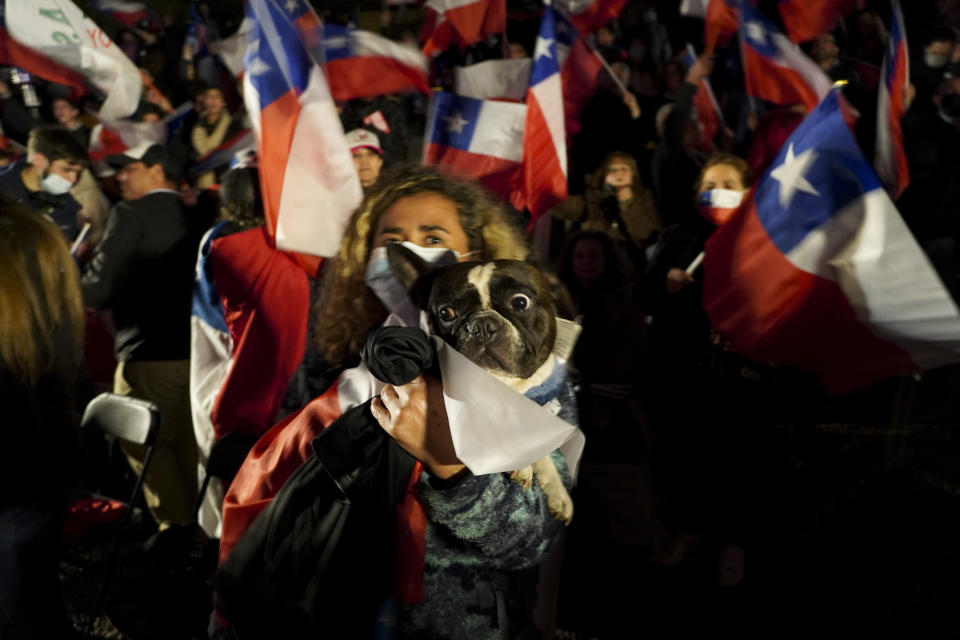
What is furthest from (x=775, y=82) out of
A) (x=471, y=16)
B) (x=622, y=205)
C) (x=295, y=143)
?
(x=295, y=143)

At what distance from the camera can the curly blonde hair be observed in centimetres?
179

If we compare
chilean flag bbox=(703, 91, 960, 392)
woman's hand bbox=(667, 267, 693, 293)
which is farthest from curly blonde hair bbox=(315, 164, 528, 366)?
woman's hand bbox=(667, 267, 693, 293)

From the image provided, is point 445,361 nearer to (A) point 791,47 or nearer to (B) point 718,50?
(A) point 791,47

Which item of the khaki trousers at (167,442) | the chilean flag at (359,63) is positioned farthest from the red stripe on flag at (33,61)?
the khaki trousers at (167,442)

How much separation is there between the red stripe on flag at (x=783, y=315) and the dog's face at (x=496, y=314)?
149 centimetres

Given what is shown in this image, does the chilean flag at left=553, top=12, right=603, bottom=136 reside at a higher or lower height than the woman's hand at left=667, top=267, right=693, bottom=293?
higher

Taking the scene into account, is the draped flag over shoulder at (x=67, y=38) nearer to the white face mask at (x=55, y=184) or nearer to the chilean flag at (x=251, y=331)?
the white face mask at (x=55, y=184)

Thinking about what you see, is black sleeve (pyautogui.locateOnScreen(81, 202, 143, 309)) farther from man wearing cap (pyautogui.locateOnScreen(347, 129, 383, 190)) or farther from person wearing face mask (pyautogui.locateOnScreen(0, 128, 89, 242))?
person wearing face mask (pyautogui.locateOnScreen(0, 128, 89, 242))

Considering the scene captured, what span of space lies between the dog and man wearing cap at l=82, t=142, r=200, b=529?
102 inches

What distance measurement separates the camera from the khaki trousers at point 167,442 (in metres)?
3.72

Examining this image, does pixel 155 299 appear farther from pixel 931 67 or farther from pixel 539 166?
pixel 931 67

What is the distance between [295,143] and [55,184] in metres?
2.94

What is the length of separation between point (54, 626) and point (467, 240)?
164cm

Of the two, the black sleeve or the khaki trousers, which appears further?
the khaki trousers
